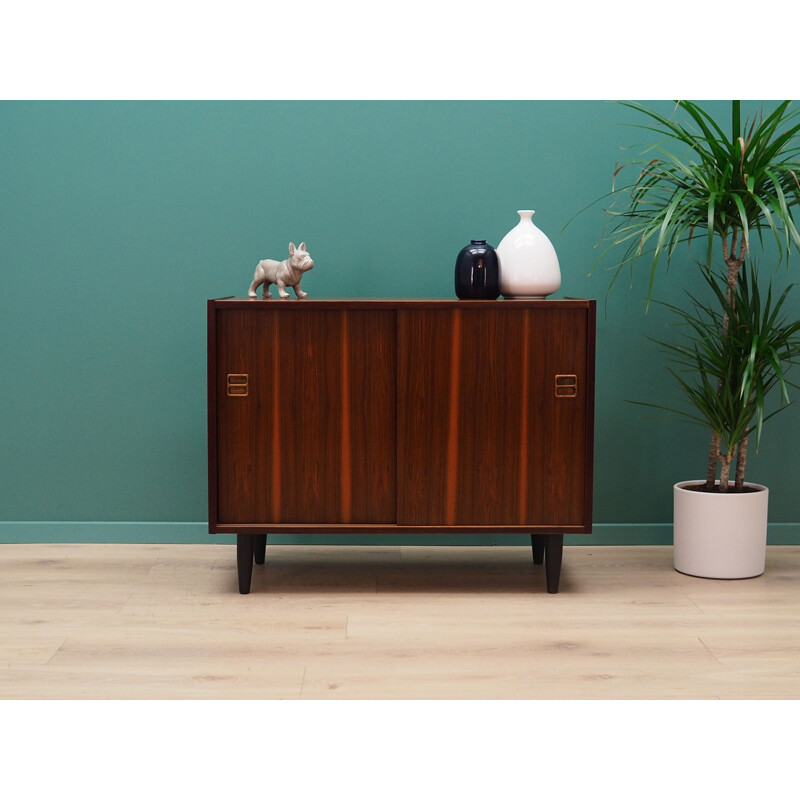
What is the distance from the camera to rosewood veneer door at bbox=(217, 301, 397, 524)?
276 centimetres

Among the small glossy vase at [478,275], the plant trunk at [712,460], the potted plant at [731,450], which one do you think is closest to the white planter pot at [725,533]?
the potted plant at [731,450]

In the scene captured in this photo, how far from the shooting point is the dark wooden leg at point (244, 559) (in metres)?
2.81

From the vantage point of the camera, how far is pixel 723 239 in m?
2.93

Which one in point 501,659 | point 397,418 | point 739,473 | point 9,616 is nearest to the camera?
point 501,659

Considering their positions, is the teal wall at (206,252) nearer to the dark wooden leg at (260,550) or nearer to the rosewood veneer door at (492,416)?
the dark wooden leg at (260,550)

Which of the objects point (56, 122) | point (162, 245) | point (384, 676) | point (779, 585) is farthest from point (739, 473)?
point (56, 122)

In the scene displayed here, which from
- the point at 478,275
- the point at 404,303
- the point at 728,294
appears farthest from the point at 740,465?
the point at 404,303

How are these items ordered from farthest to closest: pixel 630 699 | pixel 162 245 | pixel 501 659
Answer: pixel 162 245
pixel 501 659
pixel 630 699

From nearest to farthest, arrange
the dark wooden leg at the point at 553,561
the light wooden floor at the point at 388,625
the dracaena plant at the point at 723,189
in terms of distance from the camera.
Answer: the light wooden floor at the point at 388,625, the dracaena plant at the point at 723,189, the dark wooden leg at the point at 553,561

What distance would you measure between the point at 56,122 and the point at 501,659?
2.25m

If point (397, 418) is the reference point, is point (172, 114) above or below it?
above

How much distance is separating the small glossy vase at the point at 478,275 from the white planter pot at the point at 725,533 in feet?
2.92

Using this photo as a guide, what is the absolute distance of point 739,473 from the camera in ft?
9.99

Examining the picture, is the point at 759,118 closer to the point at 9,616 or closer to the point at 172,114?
the point at 172,114
